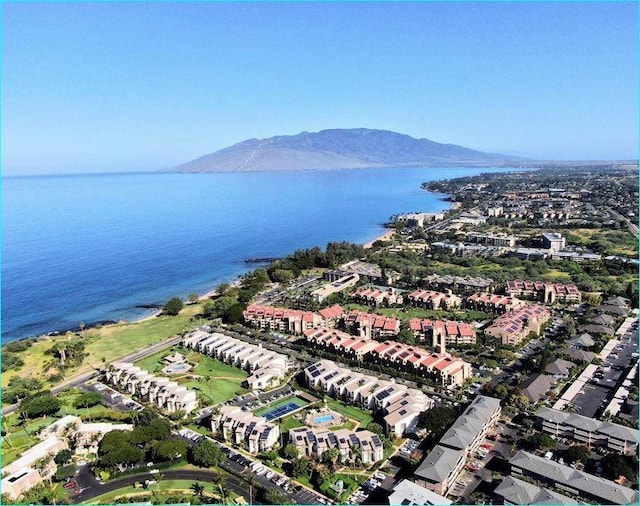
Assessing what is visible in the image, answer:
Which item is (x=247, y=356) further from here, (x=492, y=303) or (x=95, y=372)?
(x=492, y=303)

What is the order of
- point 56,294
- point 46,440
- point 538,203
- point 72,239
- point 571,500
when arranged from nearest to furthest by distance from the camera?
point 571,500 < point 46,440 < point 56,294 < point 72,239 < point 538,203

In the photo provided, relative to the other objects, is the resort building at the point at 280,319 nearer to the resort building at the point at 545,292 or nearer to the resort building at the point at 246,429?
the resort building at the point at 246,429

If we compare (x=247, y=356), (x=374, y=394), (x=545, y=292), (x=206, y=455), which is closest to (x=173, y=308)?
(x=247, y=356)

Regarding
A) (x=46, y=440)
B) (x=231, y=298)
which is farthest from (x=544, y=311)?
(x=46, y=440)

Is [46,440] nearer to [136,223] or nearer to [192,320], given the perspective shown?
[192,320]

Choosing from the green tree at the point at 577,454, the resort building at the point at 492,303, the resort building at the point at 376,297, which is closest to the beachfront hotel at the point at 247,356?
the resort building at the point at 376,297

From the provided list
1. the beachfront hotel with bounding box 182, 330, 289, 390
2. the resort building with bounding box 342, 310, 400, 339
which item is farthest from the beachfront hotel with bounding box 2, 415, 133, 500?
the resort building with bounding box 342, 310, 400, 339

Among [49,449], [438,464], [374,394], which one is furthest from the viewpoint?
[374,394]
